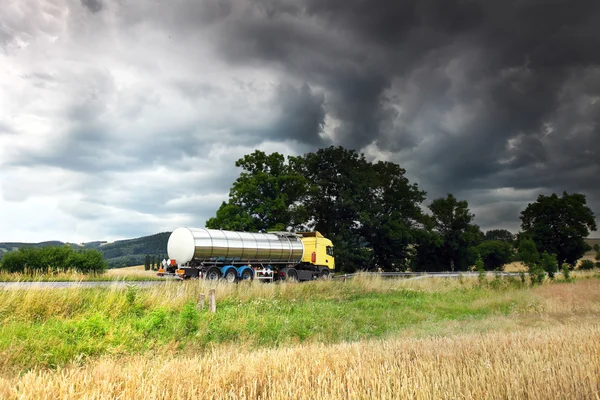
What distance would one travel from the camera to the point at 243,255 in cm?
3008

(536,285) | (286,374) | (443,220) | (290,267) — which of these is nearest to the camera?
(286,374)

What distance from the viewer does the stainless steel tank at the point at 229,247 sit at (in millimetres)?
27859

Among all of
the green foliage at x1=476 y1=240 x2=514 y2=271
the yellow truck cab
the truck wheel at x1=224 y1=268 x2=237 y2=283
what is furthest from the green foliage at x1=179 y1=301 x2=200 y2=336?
the green foliage at x1=476 y1=240 x2=514 y2=271

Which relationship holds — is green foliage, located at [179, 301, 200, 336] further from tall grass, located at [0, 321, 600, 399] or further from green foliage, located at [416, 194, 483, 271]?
green foliage, located at [416, 194, 483, 271]

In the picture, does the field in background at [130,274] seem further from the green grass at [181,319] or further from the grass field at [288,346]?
the grass field at [288,346]

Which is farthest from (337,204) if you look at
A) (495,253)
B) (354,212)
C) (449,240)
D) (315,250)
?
(495,253)

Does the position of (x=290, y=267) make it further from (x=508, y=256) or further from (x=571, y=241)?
(x=571, y=241)

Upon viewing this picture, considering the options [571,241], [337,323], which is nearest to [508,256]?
[571,241]

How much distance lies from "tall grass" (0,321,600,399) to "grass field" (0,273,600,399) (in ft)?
0.08

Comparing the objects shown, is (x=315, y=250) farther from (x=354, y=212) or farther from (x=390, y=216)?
(x=390, y=216)

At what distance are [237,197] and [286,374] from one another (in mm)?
40486

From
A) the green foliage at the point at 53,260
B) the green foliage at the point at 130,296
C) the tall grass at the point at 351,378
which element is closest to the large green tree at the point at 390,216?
the green foliage at the point at 53,260

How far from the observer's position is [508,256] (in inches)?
2879

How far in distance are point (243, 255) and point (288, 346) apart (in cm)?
2057
